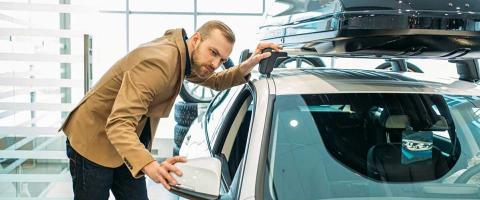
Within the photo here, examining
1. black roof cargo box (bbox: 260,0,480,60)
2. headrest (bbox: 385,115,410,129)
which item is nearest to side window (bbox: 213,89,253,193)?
black roof cargo box (bbox: 260,0,480,60)

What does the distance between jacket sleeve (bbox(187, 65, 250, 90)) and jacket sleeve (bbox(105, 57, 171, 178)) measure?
597 millimetres

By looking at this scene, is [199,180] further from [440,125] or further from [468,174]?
[440,125]

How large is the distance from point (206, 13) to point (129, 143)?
6127 millimetres

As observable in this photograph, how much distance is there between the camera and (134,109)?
1.64 metres

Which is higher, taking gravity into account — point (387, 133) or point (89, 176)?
point (387, 133)

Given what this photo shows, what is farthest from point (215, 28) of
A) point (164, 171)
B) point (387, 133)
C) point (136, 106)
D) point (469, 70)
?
point (469, 70)

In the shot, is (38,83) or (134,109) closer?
(134,109)

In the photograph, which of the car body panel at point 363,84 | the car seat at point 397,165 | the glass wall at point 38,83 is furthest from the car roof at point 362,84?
the glass wall at point 38,83

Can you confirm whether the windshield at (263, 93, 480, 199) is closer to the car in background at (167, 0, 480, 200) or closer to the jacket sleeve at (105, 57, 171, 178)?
the car in background at (167, 0, 480, 200)

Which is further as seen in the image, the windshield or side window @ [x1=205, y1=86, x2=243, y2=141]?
side window @ [x1=205, y1=86, x2=243, y2=141]

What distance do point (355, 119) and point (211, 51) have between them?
27.8 inches

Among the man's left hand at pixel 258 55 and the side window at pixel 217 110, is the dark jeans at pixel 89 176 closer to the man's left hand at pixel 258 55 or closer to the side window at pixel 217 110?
the side window at pixel 217 110

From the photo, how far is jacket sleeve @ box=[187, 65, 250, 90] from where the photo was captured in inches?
92.6

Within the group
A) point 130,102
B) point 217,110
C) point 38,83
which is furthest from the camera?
point 38,83
